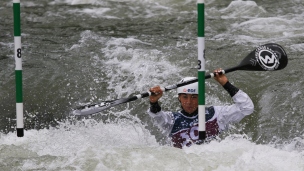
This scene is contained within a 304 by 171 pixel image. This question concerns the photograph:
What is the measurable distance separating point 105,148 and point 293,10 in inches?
225

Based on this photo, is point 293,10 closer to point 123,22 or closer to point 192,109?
point 123,22

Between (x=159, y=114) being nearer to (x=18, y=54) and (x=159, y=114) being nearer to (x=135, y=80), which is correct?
(x=18, y=54)

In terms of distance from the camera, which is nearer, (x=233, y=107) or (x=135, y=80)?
(x=233, y=107)

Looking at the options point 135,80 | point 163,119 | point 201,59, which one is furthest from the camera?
point 135,80

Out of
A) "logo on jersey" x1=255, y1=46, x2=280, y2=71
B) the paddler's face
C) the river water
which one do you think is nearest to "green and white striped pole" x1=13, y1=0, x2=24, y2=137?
the river water

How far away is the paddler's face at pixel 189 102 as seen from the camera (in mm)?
5645

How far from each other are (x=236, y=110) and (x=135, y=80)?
2380mm

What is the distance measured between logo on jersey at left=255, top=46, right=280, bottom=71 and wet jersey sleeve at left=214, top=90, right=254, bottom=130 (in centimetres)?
34

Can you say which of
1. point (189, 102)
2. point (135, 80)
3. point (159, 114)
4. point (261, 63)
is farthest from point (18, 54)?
point (135, 80)

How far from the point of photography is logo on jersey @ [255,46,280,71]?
567 centimetres

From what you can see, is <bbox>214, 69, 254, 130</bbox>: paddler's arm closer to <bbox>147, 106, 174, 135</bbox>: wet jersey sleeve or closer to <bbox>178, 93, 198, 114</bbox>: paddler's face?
<bbox>178, 93, 198, 114</bbox>: paddler's face

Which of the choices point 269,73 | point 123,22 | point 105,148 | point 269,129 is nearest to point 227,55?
point 269,73

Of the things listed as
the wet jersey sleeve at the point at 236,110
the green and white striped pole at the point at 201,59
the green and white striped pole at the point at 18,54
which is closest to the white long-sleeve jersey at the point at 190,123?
the wet jersey sleeve at the point at 236,110

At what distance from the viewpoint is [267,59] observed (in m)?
5.69
